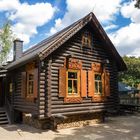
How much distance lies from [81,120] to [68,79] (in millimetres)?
2897

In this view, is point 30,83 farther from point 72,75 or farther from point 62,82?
point 72,75

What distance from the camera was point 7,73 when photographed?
19.4 meters

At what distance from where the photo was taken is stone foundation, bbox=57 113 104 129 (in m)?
15.8

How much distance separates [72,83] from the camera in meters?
16.0

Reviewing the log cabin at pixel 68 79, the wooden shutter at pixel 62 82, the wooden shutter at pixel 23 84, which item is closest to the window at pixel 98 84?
the log cabin at pixel 68 79

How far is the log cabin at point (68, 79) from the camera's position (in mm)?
14578

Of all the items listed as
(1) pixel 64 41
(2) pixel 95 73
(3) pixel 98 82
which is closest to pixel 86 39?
(2) pixel 95 73

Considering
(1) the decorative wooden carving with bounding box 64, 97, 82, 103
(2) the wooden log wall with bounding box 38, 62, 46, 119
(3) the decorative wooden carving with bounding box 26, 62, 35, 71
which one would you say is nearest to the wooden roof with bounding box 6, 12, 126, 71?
(3) the decorative wooden carving with bounding box 26, 62, 35, 71

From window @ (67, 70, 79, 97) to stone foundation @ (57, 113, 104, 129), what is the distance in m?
1.47

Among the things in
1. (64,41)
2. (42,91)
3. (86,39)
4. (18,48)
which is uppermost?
(18,48)

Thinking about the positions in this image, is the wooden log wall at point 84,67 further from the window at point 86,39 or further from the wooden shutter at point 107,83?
the wooden shutter at point 107,83

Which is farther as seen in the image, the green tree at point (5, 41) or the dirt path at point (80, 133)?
the green tree at point (5, 41)

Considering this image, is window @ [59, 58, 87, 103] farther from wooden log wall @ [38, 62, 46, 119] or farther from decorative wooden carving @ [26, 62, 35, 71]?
decorative wooden carving @ [26, 62, 35, 71]

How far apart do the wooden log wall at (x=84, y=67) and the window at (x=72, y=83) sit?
0.66 metres
